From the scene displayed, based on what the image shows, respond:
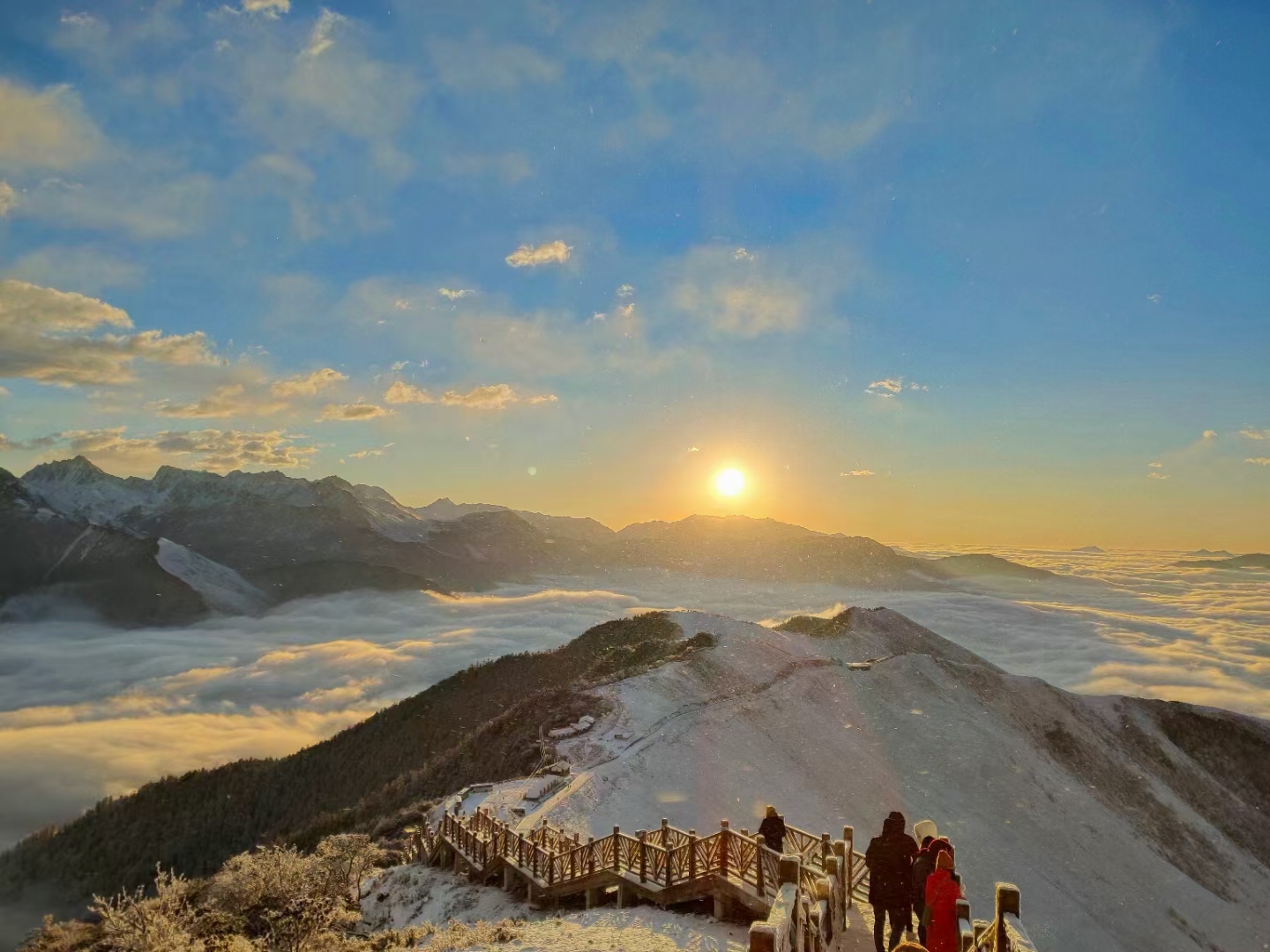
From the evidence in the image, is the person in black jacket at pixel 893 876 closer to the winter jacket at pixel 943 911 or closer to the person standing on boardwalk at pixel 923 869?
the person standing on boardwalk at pixel 923 869

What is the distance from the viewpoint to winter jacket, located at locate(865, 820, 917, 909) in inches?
462

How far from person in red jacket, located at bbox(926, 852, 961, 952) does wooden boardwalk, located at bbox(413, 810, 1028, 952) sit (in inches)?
13.8

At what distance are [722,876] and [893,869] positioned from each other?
4.18 m

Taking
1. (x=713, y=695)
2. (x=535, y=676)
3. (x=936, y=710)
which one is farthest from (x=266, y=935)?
(x=535, y=676)

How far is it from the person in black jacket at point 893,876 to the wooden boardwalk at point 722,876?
804 millimetres

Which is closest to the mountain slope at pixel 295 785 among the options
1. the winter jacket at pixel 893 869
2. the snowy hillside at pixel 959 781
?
the snowy hillside at pixel 959 781

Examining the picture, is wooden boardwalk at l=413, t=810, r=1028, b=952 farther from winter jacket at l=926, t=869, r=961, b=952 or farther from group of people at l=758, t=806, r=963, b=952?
group of people at l=758, t=806, r=963, b=952

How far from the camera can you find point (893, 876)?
1177 centimetres

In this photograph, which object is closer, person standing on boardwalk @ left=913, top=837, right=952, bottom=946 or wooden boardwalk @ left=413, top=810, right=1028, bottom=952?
wooden boardwalk @ left=413, top=810, right=1028, bottom=952

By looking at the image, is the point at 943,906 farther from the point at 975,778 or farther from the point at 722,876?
the point at 975,778

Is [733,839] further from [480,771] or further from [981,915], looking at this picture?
[480,771]

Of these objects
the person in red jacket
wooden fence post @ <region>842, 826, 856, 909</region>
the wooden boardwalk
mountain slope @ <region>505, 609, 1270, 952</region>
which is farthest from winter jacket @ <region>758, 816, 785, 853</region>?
mountain slope @ <region>505, 609, 1270, 952</region>

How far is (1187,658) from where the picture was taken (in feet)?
475

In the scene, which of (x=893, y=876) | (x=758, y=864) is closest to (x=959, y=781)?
(x=758, y=864)
